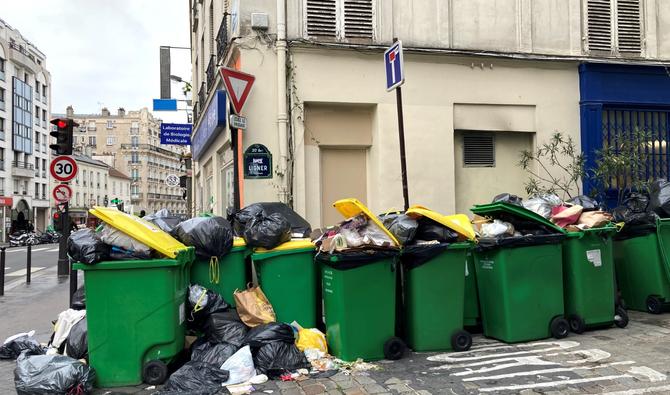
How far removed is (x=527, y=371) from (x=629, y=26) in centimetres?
790

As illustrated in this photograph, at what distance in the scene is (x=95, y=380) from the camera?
4203mm

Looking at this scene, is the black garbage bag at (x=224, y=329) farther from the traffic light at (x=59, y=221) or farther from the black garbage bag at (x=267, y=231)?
the traffic light at (x=59, y=221)

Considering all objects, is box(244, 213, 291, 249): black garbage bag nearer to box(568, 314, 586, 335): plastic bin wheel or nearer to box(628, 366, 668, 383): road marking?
box(568, 314, 586, 335): plastic bin wheel

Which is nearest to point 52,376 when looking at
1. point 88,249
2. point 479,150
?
point 88,249

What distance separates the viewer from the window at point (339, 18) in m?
8.20

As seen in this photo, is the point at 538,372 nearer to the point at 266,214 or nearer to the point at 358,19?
the point at 266,214

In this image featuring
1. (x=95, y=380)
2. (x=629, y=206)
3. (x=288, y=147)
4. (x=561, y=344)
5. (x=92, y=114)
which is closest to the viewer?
(x=95, y=380)

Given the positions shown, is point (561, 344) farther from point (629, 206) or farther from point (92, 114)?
point (92, 114)

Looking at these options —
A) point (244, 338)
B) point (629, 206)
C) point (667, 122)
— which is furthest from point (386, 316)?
point (667, 122)

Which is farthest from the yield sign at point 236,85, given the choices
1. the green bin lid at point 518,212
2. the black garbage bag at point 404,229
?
the green bin lid at point 518,212

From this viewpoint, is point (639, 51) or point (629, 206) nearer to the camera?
point (629, 206)

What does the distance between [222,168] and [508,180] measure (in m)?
5.73

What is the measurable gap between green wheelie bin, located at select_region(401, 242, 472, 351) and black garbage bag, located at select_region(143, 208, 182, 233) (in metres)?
2.41

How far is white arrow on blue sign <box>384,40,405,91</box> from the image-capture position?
6.30 m
